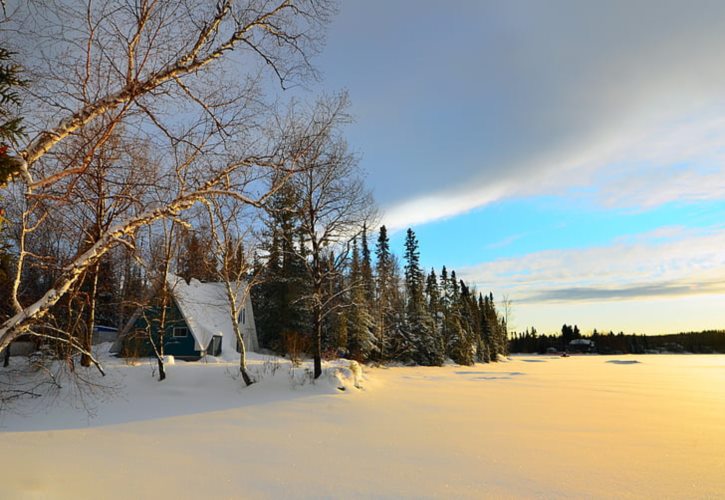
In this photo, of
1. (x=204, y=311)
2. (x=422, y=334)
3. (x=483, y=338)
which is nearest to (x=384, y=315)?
(x=422, y=334)

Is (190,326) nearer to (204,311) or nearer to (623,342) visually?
(204,311)

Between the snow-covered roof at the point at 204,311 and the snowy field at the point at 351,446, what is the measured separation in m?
9.60

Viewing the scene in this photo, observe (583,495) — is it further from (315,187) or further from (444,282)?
(444,282)

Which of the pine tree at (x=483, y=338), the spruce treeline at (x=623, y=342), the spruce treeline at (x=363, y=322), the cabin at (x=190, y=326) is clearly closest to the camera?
the cabin at (x=190, y=326)

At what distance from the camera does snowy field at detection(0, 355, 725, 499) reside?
5.04 meters

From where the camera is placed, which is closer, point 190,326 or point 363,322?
point 190,326

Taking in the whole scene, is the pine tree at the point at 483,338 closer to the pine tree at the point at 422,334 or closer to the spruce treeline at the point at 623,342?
the pine tree at the point at 422,334

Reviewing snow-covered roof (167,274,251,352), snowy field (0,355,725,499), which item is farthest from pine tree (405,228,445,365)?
snowy field (0,355,725,499)

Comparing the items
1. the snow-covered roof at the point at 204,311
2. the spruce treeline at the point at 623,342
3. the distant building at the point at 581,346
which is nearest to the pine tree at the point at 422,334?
the snow-covered roof at the point at 204,311

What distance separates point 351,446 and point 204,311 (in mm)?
20026

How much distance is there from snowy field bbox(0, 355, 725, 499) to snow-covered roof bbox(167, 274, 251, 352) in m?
9.60

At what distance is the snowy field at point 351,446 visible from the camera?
504 centimetres

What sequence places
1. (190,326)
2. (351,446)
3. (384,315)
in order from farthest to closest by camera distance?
(384,315)
(190,326)
(351,446)

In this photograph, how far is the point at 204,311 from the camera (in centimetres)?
2462
